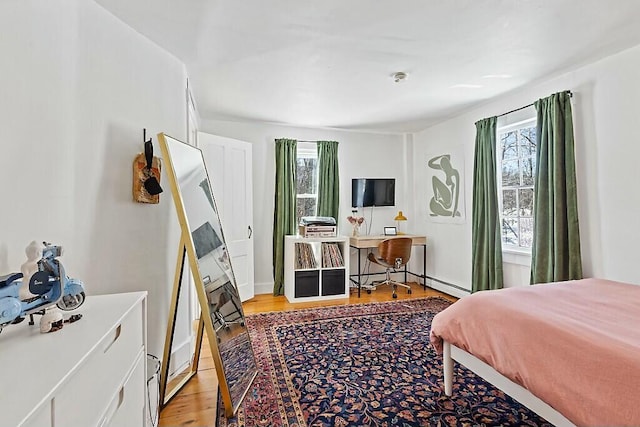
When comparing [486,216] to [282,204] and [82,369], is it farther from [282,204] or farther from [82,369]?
[82,369]

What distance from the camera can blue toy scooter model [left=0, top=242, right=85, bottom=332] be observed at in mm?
947

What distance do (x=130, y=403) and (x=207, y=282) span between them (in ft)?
2.64

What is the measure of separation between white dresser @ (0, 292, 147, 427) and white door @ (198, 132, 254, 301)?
2570 mm

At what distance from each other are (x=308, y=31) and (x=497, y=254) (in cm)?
299

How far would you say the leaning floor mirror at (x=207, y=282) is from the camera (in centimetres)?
189

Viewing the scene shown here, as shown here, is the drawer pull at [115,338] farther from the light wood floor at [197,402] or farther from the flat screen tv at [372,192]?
the flat screen tv at [372,192]

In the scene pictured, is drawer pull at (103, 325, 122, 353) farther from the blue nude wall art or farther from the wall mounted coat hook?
the blue nude wall art

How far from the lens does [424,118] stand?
4438mm

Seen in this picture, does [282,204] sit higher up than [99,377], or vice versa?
[282,204]

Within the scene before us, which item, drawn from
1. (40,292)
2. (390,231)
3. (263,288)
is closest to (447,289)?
(390,231)

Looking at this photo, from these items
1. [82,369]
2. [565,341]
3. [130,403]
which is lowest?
[130,403]

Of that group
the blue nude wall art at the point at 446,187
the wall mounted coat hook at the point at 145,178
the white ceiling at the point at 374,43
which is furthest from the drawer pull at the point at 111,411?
the blue nude wall art at the point at 446,187

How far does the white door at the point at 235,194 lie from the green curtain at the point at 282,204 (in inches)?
15.7

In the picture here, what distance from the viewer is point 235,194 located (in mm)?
4117
